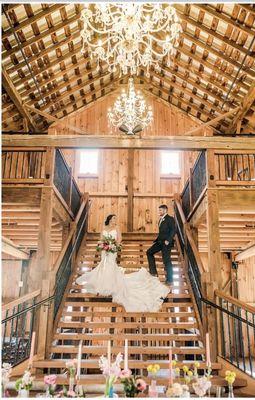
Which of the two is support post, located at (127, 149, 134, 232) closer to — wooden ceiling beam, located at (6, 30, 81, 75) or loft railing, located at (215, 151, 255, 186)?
loft railing, located at (215, 151, 255, 186)

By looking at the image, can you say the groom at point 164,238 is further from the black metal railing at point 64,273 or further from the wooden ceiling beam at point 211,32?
the wooden ceiling beam at point 211,32

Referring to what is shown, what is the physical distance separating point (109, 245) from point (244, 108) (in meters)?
6.04

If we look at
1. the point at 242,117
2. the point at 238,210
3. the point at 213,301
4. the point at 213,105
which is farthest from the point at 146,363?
the point at 213,105

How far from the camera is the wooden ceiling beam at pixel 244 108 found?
32.6 feet

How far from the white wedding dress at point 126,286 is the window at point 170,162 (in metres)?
6.14

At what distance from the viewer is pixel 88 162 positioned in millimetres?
12797

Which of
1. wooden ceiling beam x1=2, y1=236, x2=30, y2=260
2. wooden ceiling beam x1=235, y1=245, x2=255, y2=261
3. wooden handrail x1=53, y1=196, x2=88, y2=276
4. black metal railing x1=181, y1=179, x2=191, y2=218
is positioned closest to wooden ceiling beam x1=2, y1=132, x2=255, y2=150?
wooden handrail x1=53, y1=196, x2=88, y2=276

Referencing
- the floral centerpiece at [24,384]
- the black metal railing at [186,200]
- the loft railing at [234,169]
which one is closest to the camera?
the floral centerpiece at [24,384]

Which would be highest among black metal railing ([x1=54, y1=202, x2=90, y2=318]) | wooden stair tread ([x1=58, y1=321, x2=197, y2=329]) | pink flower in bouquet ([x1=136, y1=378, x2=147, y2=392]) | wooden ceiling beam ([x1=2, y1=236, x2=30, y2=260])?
wooden ceiling beam ([x1=2, y1=236, x2=30, y2=260])

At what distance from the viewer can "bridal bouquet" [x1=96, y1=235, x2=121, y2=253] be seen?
23.1 ft

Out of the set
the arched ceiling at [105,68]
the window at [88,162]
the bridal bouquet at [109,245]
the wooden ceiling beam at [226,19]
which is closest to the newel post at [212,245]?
the bridal bouquet at [109,245]

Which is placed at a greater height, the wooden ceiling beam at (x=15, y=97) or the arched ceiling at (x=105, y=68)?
the arched ceiling at (x=105, y=68)

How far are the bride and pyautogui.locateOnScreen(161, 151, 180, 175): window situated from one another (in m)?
6.18

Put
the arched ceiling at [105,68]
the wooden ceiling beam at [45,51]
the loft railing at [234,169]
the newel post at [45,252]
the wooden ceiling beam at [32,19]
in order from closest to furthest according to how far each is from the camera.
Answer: the newel post at [45,252] < the loft railing at [234,169] < the wooden ceiling beam at [32,19] < the arched ceiling at [105,68] < the wooden ceiling beam at [45,51]
